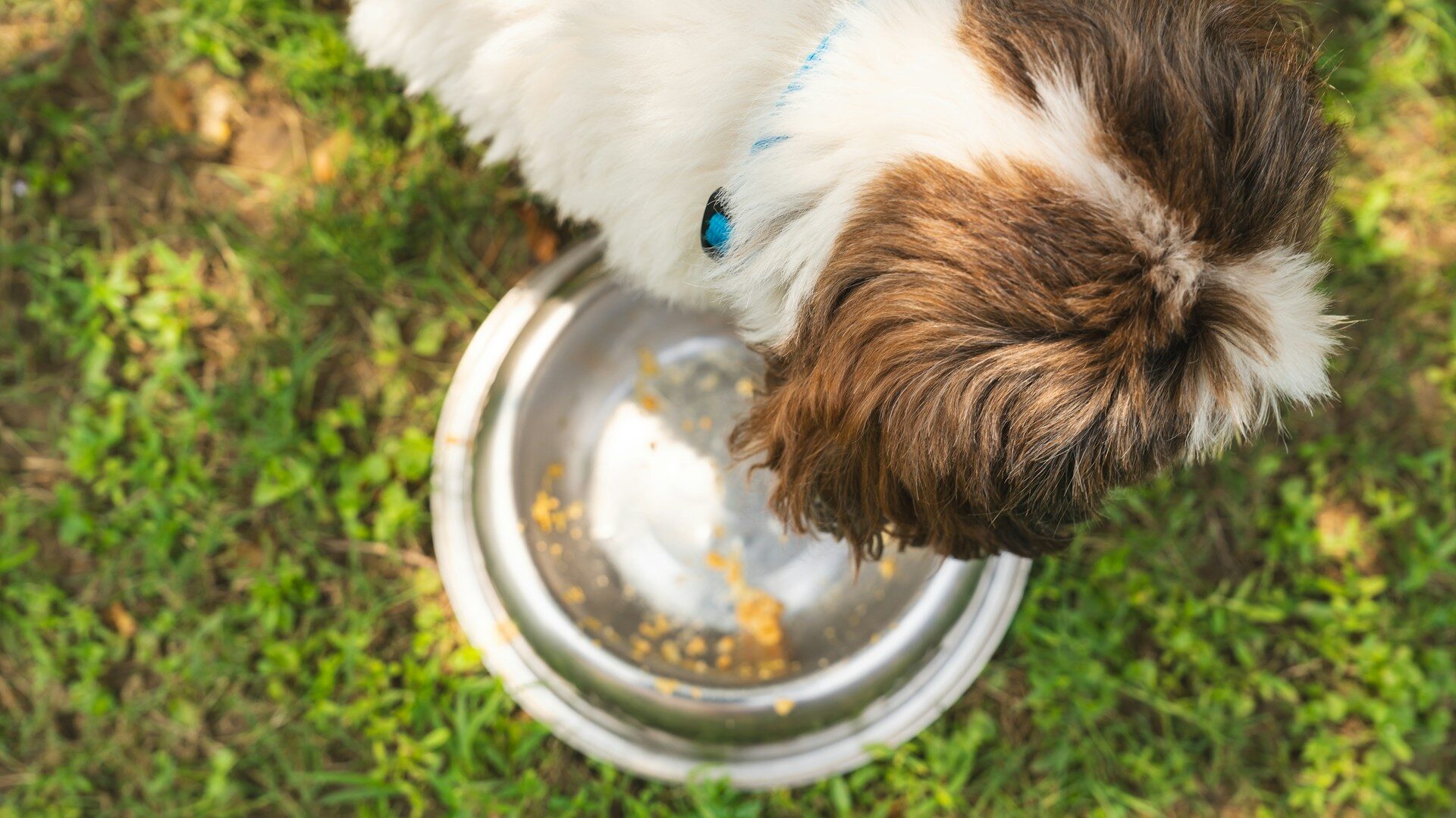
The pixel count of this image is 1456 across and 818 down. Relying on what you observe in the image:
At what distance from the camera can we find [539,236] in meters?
2.55

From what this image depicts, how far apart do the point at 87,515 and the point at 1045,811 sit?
105 inches

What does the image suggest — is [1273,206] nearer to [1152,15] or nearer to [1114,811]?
[1152,15]

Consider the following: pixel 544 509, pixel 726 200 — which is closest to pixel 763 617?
pixel 544 509

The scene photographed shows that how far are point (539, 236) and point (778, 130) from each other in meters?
1.50

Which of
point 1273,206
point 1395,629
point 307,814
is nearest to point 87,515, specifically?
point 307,814

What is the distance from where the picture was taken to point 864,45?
1.16 meters

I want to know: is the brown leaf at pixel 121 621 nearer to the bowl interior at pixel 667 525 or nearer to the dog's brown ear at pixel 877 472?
the bowl interior at pixel 667 525

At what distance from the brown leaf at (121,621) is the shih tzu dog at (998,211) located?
6.68 ft

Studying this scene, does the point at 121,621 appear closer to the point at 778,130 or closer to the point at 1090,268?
the point at 778,130

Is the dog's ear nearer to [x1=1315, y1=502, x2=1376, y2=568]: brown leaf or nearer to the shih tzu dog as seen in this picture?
the shih tzu dog

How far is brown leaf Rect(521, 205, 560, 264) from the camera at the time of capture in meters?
2.51

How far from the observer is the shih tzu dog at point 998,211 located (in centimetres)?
111

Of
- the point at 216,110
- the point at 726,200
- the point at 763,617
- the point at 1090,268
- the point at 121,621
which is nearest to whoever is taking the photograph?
the point at 1090,268

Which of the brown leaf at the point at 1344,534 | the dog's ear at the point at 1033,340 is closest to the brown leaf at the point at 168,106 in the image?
the dog's ear at the point at 1033,340
